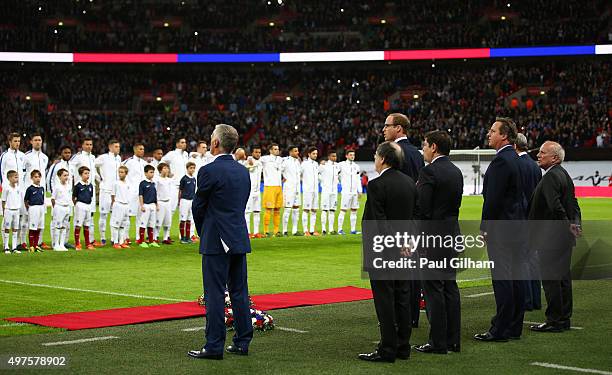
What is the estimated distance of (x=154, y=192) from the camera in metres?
21.0

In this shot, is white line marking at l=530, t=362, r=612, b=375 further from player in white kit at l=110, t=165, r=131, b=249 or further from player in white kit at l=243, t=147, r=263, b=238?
player in white kit at l=243, t=147, r=263, b=238

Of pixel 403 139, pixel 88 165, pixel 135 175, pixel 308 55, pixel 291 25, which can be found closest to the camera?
pixel 403 139

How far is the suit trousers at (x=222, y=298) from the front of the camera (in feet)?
27.6

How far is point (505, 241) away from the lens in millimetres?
9477

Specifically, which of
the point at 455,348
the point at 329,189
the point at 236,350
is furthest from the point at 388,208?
the point at 329,189

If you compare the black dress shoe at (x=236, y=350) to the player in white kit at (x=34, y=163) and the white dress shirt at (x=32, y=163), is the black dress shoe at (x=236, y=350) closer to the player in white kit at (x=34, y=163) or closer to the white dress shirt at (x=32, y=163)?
the player in white kit at (x=34, y=163)

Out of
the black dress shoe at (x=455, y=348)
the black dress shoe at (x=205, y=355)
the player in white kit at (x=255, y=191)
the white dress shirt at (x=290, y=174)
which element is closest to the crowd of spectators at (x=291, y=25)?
the white dress shirt at (x=290, y=174)

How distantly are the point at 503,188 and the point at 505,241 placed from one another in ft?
1.90

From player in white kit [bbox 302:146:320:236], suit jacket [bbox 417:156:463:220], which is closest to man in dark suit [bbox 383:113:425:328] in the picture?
suit jacket [bbox 417:156:463:220]

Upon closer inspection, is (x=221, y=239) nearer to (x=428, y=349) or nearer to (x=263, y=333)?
(x=263, y=333)

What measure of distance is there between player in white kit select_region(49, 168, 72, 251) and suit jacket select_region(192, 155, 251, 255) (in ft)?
37.8

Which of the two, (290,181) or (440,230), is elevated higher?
(290,181)

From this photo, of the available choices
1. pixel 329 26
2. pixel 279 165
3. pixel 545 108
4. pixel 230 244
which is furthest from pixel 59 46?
pixel 230 244

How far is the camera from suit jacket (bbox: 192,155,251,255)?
27.8 feet
